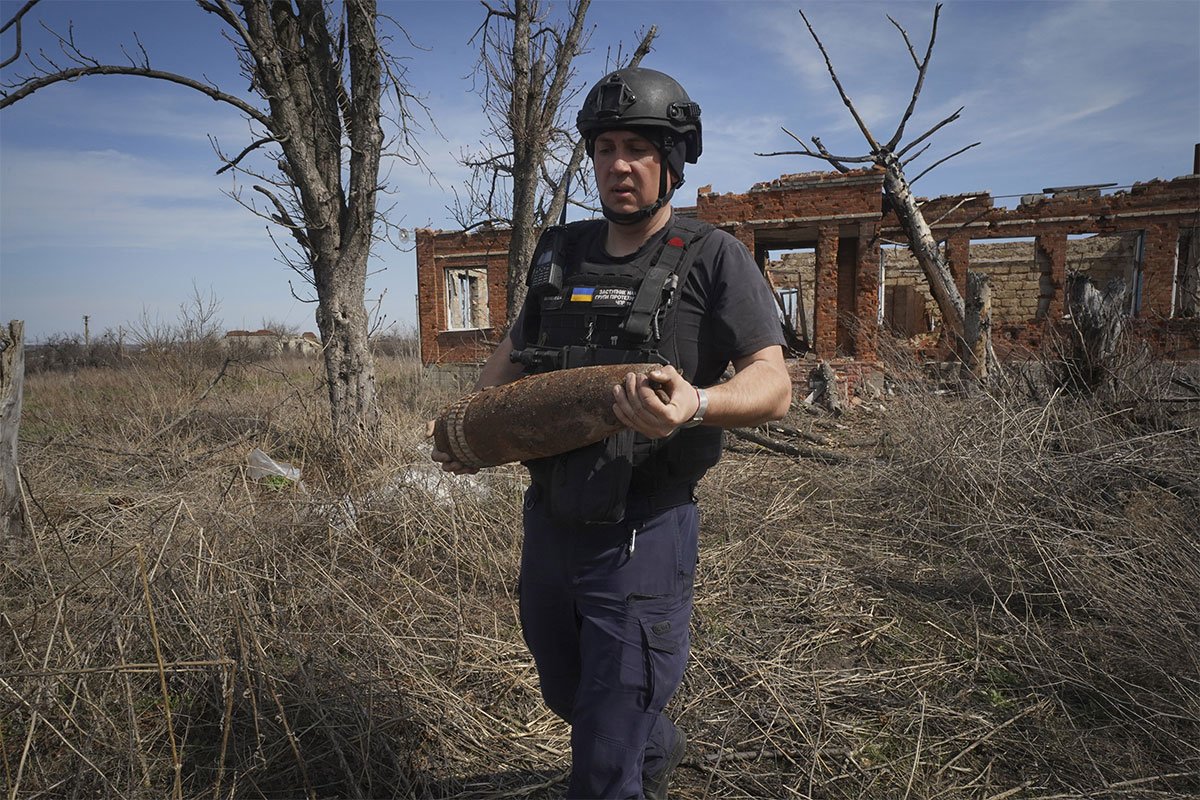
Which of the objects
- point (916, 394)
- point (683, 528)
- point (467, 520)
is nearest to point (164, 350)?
point (467, 520)

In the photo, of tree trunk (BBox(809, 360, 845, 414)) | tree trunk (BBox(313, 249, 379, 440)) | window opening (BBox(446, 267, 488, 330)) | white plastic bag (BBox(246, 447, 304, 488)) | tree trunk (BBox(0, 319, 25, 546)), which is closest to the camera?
tree trunk (BBox(0, 319, 25, 546))

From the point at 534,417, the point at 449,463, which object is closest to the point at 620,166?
the point at 534,417

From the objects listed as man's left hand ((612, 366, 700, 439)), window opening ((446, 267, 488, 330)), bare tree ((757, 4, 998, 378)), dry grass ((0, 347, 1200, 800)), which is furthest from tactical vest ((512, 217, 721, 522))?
window opening ((446, 267, 488, 330))

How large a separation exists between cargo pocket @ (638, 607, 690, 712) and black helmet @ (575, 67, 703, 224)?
977 millimetres

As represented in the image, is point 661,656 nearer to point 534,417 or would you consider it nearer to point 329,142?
point 534,417

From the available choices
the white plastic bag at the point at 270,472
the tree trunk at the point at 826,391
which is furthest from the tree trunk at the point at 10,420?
the tree trunk at the point at 826,391

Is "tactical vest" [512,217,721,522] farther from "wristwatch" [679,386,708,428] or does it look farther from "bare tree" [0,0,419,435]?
"bare tree" [0,0,419,435]

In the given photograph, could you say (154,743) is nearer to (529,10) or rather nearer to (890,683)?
(890,683)

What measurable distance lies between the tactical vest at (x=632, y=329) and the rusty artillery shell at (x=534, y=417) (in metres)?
0.08

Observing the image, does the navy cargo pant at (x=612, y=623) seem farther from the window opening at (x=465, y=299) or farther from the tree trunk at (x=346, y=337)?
the window opening at (x=465, y=299)

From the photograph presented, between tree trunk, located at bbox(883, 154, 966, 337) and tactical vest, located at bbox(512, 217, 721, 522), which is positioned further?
tree trunk, located at bbox(883, 154, 966, 337)

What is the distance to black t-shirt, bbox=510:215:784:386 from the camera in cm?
156

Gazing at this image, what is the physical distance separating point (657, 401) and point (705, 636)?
2.12 m

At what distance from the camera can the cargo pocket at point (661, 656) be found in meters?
1.49
